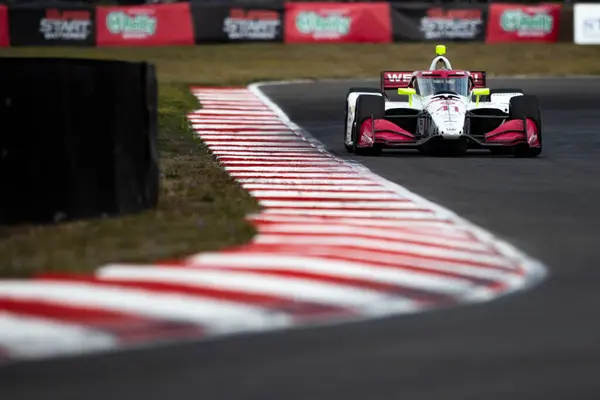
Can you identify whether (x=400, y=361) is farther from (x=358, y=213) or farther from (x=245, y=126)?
(x=245, y=126)

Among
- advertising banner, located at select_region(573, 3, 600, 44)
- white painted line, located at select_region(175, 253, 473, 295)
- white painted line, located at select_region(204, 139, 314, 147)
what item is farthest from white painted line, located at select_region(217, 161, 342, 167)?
advertising banner, located at select_region(573, 3, 600, 44)

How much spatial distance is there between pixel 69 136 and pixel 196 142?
351 inches

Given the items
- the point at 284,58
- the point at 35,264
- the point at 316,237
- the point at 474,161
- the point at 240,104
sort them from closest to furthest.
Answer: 1. the point at 35,264
2. the point at 316,237
3. the point at 474,161
4. the point at 240,104
5. the point at 284,58

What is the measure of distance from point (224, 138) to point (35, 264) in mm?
11494

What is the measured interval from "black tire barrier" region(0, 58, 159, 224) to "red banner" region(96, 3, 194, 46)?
25.8 metres

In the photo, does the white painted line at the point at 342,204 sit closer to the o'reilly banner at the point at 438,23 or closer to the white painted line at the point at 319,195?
the white painted line at the point at 319,195

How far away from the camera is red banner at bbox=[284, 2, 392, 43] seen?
122ft

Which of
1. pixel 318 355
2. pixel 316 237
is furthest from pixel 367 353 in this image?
pixel 316 237

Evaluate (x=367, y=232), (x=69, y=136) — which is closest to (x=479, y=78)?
(x=367, y=232)

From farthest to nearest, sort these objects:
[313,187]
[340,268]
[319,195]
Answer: [313,187], [319,195], [340,268]

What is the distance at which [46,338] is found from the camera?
6.59m

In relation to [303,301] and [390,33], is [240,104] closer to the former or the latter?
[390,33]

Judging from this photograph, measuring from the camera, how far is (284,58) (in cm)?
3544

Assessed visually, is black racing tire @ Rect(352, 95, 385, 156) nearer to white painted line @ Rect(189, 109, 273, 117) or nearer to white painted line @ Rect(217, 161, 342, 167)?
white painted line @ Rect(217, 161, 342, 167)
